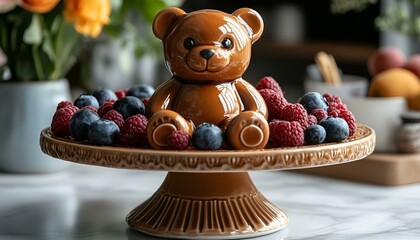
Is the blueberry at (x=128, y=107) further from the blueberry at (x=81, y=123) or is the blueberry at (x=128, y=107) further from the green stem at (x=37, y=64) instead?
the green stem at (x=37, y=64)

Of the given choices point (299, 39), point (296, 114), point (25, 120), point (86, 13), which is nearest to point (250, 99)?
point (296, 114)

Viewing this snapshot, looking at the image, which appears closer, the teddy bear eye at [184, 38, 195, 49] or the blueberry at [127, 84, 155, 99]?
the teddy bear eye at [184, 38, 195, 49]

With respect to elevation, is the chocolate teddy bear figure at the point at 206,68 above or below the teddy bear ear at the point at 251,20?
below

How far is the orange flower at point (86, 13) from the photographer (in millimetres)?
1359

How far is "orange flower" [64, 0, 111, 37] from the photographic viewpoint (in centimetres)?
136

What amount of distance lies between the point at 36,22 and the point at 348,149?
2.10 feet

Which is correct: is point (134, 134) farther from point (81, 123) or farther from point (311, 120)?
point (311, 120)

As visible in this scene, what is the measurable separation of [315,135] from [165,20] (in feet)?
0.72

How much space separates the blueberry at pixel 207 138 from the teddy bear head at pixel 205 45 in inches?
3.2

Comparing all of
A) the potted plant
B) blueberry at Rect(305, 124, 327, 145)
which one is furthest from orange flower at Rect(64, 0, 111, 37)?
blueberry at Rect(305, 124, 327, 145)

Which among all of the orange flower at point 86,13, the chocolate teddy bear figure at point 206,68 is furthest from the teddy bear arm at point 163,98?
the orange flower at point 86,13

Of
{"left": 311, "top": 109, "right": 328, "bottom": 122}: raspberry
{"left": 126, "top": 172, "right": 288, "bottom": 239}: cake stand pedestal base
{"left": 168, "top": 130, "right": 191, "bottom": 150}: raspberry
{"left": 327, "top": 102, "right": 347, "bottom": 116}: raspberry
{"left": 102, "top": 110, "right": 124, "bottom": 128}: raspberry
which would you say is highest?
{"left": 327, "top": 102, "right": 347, "bottom": 116}: raspberry

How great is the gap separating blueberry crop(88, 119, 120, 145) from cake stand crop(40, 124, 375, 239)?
0.02m

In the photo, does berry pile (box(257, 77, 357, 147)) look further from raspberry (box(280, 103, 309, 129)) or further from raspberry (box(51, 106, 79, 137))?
raspberry (box(51, 106, 79, 137))
